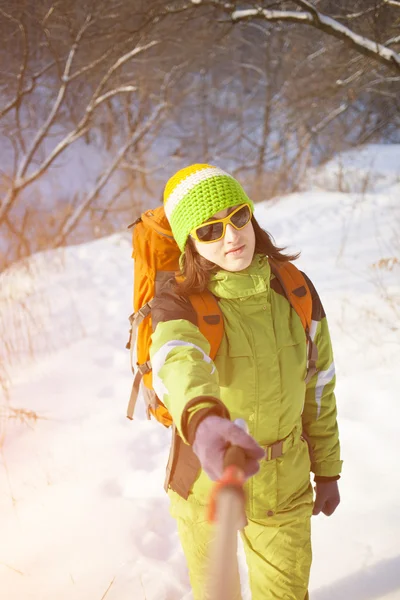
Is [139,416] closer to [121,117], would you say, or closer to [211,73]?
[121,117]

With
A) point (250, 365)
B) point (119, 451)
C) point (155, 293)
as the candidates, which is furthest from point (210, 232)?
point (119, 451)

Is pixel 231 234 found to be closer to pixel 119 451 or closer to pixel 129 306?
pixel 119 451

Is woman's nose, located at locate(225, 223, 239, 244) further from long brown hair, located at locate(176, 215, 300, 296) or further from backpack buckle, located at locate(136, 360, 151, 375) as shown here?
backpack buckle, located at locate(136, 360, 151, 375)

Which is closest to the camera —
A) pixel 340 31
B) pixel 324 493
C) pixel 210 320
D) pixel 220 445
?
pixel 220 445

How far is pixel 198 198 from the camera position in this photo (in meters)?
1.29

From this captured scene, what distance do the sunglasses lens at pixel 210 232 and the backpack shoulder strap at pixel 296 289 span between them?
21cm

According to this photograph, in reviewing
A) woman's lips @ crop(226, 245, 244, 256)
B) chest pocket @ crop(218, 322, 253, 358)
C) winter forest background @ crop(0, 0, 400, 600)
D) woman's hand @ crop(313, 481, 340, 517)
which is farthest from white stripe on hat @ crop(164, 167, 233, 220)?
winter forest background @ crop(0, 0, 400, 600)

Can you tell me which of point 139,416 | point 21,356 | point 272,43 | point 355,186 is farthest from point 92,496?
point 272,43

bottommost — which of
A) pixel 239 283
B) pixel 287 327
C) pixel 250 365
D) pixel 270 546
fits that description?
pixel 270 546

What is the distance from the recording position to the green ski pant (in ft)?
→ 4.38

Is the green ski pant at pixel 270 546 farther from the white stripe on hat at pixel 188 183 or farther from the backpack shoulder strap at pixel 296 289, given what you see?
the white stripe on hat at pixel 188 183

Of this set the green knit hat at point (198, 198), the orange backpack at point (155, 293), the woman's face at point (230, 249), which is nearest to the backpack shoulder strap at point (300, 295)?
the orange backpack at point (155, 293)

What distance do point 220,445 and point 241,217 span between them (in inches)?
29.4

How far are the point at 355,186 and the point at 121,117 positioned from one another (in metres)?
11.2
